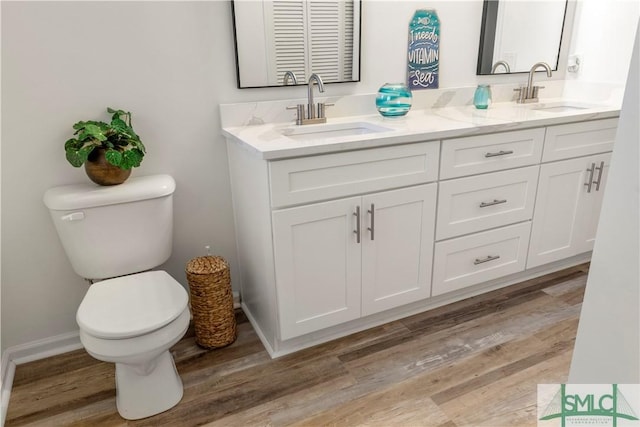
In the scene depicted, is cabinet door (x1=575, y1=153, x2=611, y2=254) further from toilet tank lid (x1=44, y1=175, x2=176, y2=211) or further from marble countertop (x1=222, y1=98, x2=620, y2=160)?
toilet tank lid (x1=44, y1=175, x2=176, y2=211)

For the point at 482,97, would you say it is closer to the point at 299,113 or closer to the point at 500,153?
the point at 500,153

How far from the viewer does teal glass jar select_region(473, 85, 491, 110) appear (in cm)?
241

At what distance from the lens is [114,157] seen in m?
1.63

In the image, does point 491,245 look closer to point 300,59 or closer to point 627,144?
point 300,59

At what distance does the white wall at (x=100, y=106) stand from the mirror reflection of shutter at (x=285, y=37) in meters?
0.10

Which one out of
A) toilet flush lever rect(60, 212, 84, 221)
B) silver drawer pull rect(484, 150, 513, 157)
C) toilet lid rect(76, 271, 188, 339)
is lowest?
toilet lid rect(76, 271, 188, 339)

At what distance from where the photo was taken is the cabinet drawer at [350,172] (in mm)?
1635

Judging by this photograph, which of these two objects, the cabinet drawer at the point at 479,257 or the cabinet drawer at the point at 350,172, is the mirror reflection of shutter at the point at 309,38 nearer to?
the cabinet drawer at the point at 350,172

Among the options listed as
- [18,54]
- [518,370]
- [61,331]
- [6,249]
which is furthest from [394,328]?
[18,54]

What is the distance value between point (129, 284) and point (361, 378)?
3.09 feet

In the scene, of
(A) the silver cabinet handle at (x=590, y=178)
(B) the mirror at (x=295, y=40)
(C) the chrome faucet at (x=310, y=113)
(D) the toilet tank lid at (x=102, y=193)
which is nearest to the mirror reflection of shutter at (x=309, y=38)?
(B) the mirror at (x=295, y=40)

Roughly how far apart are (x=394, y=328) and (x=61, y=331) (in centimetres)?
146

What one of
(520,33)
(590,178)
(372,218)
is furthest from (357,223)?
(520,33)

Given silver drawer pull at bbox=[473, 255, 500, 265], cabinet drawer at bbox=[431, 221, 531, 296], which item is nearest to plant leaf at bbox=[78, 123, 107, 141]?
cabinet drawer at bbox=[431, 221, 531, 296]
